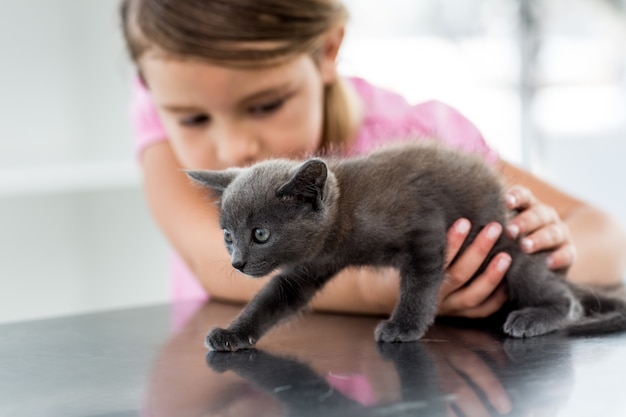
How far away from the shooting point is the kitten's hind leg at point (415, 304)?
113 cm

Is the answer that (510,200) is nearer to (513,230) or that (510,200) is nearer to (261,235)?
(513,230)

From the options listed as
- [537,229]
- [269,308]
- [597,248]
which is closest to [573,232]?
[597,248]

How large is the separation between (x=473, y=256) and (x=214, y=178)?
1.27 ft

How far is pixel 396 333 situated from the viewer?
3.67 ft

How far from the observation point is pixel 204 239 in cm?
177

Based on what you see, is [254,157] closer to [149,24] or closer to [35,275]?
[149,24]

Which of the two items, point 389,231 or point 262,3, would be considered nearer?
point 389,231

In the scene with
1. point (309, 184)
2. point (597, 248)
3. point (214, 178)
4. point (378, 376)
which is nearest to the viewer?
point (378, 376)

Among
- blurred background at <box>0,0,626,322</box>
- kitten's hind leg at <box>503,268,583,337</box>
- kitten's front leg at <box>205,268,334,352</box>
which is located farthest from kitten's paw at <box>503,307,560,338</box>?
blurred background at <box>0,0,626,322</box>

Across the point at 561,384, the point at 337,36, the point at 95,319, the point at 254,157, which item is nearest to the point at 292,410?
the point at 561,384

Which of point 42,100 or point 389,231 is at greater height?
point 389,231

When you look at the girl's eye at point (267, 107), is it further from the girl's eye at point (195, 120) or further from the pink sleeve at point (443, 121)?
→ the pink sleeve at point (443, 121)

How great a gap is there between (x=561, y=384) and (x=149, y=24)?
48.2 inches

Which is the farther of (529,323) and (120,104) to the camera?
(120,104)
